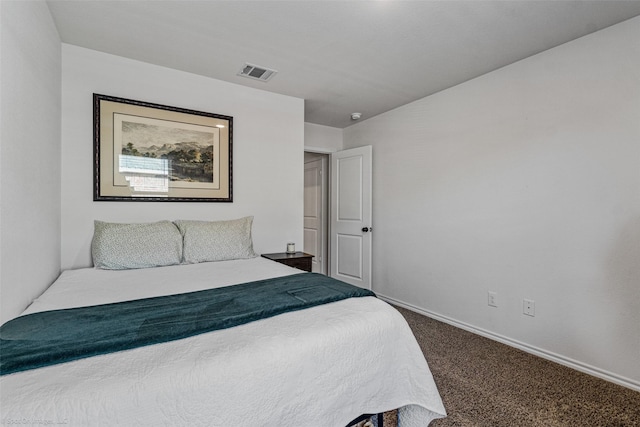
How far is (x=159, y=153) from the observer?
265 cm

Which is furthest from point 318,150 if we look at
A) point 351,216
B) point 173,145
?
point 173,145

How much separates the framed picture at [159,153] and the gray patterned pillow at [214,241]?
15.5 inches

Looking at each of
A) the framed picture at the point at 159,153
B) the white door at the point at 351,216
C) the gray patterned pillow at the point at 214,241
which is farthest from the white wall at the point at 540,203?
the framed picture at the point at 159,153

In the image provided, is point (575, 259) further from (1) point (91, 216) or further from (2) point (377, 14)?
(1) point (91, 216)

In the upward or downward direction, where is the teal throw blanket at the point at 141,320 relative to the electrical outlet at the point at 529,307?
upward

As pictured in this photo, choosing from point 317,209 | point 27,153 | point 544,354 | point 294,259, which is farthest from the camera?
point 317,209

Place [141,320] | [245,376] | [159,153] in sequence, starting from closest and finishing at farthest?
[245,376], [141,320], [159,153]

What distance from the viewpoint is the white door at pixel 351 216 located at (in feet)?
12.9

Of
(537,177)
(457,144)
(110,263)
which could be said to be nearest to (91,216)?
(110,263)

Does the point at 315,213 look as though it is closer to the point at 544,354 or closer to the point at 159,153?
the point at 159,153

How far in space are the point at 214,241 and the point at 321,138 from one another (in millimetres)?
2540

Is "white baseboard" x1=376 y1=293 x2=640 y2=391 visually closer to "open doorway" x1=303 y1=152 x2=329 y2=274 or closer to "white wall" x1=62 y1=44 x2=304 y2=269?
Result: "white wall" x1=62 y1=44 x2=304 y2=269

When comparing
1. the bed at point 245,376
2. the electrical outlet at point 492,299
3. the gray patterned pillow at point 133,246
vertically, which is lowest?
the electrical outlet at point 492,299

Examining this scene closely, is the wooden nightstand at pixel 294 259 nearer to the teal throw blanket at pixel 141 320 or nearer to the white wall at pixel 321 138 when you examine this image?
the teal throw blanket at pixel 141 320
